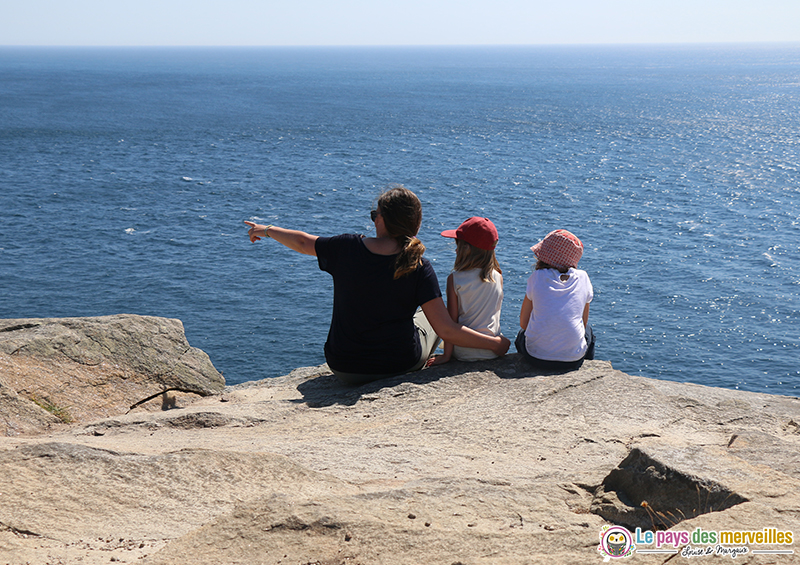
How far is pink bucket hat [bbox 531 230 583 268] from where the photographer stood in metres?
7.11

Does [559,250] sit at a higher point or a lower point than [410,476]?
higher

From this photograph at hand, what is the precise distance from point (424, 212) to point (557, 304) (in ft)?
121

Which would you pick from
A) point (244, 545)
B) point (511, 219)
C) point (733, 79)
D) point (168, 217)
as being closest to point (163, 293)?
point (168, 217)

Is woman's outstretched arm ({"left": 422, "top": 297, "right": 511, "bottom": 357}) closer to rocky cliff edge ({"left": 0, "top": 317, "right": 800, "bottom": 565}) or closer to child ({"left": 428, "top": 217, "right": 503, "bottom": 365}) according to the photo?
child ({"left": 428, "top": 217, "right": 503, "bottom": 365})

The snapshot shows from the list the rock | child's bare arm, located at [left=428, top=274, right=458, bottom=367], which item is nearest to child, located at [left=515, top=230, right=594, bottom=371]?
child's bare arm, located at [left=428, top=274, right=458, bottom=367]

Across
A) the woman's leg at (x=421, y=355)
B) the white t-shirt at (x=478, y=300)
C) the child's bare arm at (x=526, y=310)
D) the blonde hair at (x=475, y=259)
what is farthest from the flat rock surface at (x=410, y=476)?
the blonde hair at (x=475, y=259)

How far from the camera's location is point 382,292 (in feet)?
21.7

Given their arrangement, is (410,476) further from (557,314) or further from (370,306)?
(557,314)

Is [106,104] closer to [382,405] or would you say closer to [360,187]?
[360,187]

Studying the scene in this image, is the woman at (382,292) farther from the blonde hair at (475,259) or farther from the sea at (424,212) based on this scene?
the sea at (424,212)

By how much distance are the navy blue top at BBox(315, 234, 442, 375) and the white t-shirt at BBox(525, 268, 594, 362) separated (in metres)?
1.21

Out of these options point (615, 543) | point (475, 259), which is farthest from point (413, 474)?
point (475, 259)

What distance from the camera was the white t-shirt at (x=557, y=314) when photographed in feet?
23.4

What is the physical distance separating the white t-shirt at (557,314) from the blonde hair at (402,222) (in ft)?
4.66
